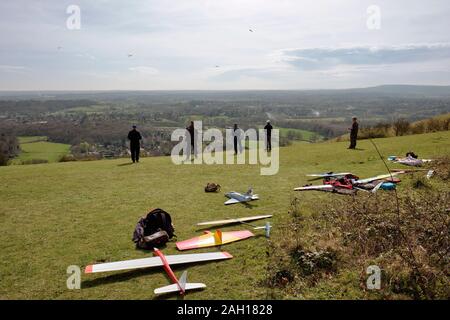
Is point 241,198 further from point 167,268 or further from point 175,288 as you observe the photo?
point 175,288

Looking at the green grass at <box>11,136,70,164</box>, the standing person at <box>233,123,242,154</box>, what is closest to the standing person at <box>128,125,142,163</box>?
the standing person at <box>233,123,242,154</box>

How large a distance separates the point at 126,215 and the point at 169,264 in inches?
160

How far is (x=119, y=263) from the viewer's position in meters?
7.53

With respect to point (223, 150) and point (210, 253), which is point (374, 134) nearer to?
point (223, 150)

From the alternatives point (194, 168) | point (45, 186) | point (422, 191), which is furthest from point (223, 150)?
point (422, 191)

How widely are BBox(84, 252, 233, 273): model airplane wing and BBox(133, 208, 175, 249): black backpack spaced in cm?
92

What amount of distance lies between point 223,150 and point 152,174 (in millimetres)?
10155

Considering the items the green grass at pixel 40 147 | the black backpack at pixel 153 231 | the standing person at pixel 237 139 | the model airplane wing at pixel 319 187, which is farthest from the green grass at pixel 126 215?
the green grass at pixel 40 147

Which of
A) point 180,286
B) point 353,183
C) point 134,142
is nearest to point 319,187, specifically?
point 353,183

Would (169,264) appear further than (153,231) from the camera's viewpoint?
No

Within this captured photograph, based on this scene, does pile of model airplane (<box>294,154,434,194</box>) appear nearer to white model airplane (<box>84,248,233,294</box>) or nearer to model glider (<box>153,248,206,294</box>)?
white model airplane (<box>84,248,233,294</box>)

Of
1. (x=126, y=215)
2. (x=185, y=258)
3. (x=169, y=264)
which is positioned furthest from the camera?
(x=126, y=215)

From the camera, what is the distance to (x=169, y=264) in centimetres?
754

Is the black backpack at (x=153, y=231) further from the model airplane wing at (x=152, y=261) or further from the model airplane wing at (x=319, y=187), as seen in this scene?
the model airplane wing at (x=319, y=187)
